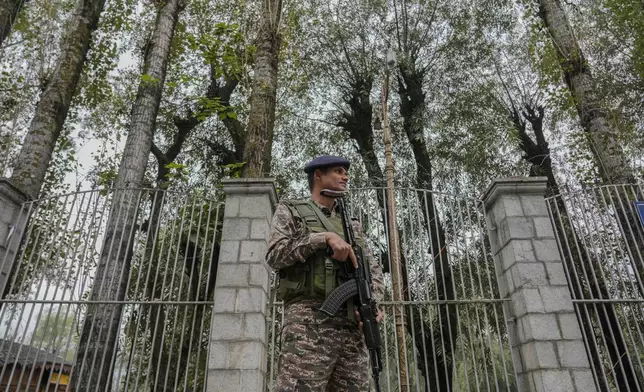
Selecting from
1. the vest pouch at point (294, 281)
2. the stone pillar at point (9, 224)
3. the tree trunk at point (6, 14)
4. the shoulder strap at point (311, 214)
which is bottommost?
the vest pouch at point (294, 281)

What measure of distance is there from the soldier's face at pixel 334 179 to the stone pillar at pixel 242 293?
72.5 inches

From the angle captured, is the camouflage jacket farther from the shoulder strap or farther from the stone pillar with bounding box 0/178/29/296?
the stone pillar with bounding box 0/178/29/296

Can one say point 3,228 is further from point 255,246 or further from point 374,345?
point 374,345

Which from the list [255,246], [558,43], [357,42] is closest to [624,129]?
[558,43]

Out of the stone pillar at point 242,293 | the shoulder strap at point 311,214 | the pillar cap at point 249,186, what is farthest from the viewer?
the pillar cap at point 249,186

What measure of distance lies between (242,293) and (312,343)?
2.11 meters

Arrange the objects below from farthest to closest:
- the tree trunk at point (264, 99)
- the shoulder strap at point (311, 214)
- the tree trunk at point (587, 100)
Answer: the tree trunk at point (587, 100) < the tree trunk at point (264, 99) < the shoulder strap at point (311, 214)

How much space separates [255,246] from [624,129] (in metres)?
9.07

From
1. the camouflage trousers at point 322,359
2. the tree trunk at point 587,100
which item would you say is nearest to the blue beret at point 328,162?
the camouflage trousers at point 322,359

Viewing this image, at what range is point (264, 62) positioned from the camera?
20.3ft

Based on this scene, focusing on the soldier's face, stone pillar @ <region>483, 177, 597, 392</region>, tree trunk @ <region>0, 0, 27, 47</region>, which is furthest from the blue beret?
tree trunk @ <region>0, 0, 27, 47</region>

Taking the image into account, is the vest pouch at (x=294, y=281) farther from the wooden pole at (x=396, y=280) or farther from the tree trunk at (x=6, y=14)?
the tree trunk at (x=6, y=14)

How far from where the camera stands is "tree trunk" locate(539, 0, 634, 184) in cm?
645

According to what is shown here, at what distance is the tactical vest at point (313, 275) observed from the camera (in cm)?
232
